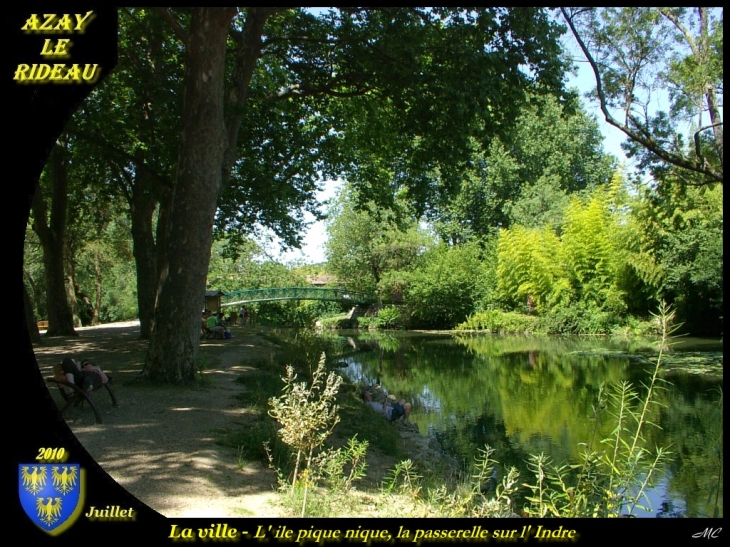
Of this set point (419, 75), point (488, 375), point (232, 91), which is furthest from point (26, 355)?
point (488, 375)

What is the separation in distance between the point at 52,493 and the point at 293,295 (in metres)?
32.1

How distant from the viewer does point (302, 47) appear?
12.7 metres

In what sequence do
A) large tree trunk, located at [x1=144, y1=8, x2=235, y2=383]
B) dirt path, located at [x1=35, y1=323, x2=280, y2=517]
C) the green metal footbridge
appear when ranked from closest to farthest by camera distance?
dirt path, located at [x1=35, y1=323, x2=280, y2=517]
large tree trunk, located at [x1=144, y1=8, x2=235, y2=383]
the green metal footbridge

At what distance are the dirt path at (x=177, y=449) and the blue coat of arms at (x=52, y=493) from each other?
0.65 meters

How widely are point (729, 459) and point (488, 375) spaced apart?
45.5 feet

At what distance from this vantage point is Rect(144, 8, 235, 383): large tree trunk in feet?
26.4

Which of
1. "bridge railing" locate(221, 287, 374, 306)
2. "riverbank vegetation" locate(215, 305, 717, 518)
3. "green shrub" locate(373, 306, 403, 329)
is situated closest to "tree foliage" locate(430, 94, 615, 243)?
"bridge railing" locate(221, 287, 374, 306)

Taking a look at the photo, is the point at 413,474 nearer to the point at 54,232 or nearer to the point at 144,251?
the point at 144,251

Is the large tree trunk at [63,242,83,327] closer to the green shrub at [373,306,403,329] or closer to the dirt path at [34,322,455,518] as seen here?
→ the dirt path at [34,322,455,518]

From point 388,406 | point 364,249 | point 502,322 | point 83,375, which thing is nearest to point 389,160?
point 388,406

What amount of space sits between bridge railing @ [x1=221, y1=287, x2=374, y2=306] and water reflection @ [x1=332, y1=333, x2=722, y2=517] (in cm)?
922

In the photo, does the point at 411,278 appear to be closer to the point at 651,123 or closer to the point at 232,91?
the point at 651,123

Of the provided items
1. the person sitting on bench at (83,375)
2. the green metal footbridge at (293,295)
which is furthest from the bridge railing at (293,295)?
the person sitting on bench at (83,375)

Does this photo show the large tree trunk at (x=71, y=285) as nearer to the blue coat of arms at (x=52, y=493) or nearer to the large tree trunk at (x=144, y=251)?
the large tree trunk at (x=144, y=251)
